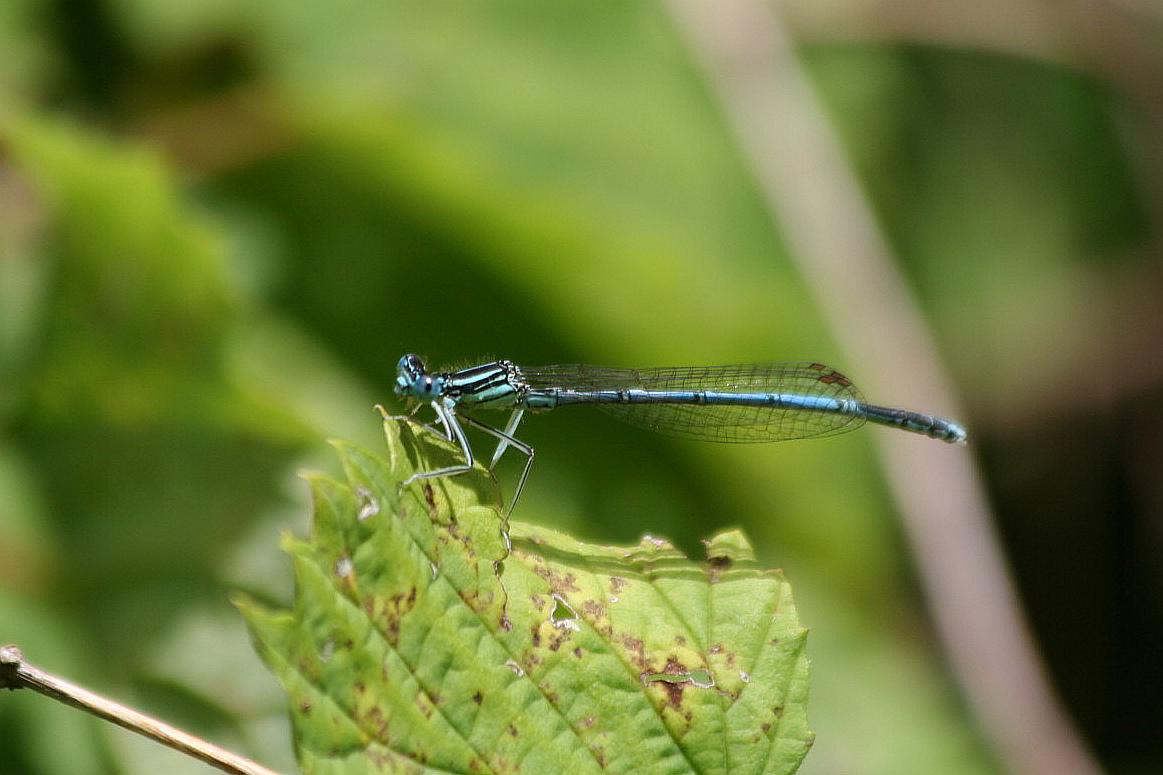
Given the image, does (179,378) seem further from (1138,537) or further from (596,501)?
(1138,537)

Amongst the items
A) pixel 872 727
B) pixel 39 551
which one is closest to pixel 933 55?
pixel 872 727

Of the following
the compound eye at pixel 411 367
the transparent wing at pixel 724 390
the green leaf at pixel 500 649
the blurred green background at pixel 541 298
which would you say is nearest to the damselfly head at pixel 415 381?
the compound eye at pixel 411 367

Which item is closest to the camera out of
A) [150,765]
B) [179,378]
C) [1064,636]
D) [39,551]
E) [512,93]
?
[150,765]

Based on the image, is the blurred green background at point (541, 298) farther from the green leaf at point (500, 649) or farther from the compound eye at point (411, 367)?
the green leaf at point (500, 649)

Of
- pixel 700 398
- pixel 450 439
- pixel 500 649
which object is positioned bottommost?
pixel 500 649

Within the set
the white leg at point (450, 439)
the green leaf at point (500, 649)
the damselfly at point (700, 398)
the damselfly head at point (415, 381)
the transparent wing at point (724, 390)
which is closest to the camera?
the green leaf at point (500, 649)

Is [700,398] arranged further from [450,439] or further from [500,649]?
[500,649]

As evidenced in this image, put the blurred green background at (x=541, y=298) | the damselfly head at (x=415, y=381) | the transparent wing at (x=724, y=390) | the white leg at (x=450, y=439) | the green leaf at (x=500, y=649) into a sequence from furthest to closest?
the transparent wing at (x=724, y=390) → the damselfly head at (x=415, y=381) → the blurred green background at (x=541, y=298) → the white leg at (x=450, y=439) → the green leaf at (x=500, y=649)

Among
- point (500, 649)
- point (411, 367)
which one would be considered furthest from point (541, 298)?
point (500, 649)
